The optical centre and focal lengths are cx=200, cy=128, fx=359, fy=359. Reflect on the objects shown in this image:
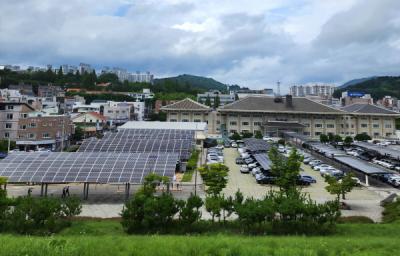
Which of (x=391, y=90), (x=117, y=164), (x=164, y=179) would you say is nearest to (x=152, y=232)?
(x=164, y=179)

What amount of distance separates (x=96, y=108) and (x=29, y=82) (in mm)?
40652

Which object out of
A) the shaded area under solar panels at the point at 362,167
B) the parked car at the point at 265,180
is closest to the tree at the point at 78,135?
the parked car at the point at 265,180

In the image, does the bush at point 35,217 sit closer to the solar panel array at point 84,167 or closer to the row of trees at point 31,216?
the row of trees at point 31,216

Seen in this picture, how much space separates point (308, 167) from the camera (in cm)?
4691

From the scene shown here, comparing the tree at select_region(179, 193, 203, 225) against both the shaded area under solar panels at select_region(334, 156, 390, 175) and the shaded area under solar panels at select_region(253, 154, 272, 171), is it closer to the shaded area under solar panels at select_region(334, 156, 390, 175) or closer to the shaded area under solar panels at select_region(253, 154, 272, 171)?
the shaded area under solar panels at select_region(253, 154, 272, 171)

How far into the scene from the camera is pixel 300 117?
8350cm

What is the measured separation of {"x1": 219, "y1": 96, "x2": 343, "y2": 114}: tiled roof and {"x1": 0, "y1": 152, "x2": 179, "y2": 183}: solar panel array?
5187 cm

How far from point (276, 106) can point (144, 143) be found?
43.2 m

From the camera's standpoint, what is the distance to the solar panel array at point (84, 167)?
27.8 metres

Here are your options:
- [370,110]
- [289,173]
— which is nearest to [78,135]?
[289,173]

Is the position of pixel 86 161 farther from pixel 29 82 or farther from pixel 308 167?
pixel 29 82

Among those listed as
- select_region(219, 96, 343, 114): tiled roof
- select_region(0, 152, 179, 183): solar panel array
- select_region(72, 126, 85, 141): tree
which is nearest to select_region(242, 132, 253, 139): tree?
select_region(219, 96, 343, 114): tiled roof

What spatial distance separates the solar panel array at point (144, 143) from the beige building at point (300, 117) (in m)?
28.1

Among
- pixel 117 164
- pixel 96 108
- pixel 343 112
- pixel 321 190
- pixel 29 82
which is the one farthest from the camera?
pixel 29 82
